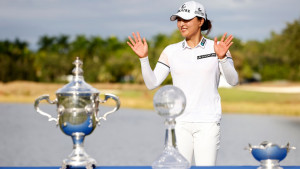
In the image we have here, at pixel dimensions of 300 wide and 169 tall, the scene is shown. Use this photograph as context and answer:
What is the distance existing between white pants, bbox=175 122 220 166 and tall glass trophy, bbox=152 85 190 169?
771mm

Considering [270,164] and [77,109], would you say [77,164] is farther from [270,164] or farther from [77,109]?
[270,164]

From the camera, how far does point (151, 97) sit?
141ft

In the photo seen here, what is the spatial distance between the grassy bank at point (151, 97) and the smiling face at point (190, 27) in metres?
33.7

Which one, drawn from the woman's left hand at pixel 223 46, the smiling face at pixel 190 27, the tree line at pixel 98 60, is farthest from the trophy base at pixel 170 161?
the tree line at pixel 98 60

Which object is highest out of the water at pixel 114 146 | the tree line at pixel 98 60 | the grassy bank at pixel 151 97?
the tree line at pixel 98 60

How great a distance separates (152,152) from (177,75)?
10.9 m

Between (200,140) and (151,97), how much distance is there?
40.0 m

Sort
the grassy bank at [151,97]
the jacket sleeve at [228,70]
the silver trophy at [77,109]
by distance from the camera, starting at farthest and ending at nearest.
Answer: the grassy bank at [151,97] < the jacket sleeve at [228,70] < the silver trophy at [77,109]

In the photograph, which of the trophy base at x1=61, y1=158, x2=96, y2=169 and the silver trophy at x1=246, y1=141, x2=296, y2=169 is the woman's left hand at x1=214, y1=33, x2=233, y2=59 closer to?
the silver trophy at x1=246, y1=141, x2=296, y2=169

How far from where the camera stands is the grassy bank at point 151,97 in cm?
3788

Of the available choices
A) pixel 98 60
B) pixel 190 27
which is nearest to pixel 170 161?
pixel 190 27

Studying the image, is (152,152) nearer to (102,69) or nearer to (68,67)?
(102,69)

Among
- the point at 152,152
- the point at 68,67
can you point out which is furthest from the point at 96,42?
the point at 152,152

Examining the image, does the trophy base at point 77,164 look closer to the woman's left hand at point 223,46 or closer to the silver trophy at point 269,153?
the silver trophy at point 269,153
